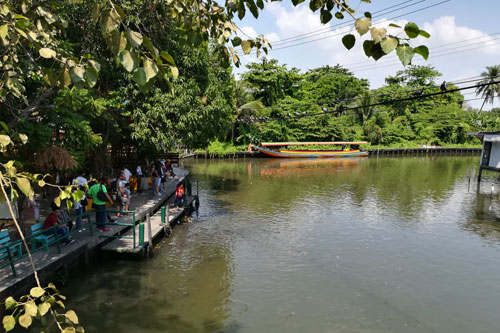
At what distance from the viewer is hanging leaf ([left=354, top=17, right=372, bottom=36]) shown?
2355 mm

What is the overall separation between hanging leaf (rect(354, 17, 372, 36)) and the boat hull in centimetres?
4859

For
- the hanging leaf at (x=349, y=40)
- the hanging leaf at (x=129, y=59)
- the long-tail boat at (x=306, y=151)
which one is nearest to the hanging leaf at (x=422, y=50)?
the hanging leaf at (x=349, y=40)

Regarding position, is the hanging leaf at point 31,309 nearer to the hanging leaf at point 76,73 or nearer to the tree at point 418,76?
the hanging leaf at point 76,73

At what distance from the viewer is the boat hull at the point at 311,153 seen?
5125cm

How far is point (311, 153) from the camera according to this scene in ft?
173

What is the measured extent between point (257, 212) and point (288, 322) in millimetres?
10262

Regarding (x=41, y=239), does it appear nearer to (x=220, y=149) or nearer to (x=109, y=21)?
(x=109, y=21)

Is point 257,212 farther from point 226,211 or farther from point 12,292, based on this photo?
point 12,292

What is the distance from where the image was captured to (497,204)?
21609mm

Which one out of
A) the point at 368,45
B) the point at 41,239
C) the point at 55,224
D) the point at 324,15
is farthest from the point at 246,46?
the point at 55,224

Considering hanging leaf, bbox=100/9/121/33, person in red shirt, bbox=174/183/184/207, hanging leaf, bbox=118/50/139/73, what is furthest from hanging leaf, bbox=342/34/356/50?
person in red shirt, bbox=174/183/184/207

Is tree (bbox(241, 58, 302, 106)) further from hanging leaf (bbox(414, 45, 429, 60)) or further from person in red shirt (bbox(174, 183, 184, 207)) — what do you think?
hanging leaf (bbox(414, 45, 429, 60))

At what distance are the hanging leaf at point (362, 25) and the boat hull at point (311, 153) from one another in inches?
1913

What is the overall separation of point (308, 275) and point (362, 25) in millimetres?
9481
